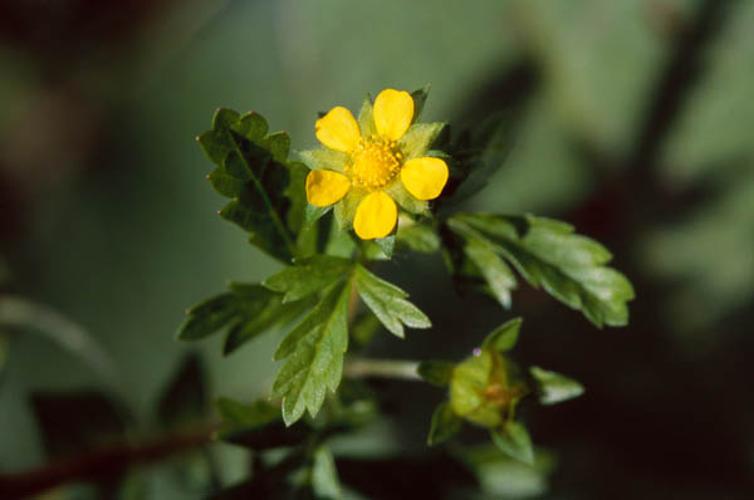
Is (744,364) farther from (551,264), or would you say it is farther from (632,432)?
(551,264)

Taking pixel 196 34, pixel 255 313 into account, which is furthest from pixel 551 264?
pixel 196 34

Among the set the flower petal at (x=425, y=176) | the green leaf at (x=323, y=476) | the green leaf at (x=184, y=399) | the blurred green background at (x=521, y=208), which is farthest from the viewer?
the blurred green background at (x=521, y=208)

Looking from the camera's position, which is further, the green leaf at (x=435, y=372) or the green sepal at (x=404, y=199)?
the green leaf at (x=435, y=372)

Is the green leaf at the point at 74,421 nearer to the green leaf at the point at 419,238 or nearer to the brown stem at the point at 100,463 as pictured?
the brown stem at the point at 100,463

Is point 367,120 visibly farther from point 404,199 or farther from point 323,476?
point 323,476

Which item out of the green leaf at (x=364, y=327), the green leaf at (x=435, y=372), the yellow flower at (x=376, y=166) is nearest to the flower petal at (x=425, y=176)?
the yellow flower at (x=376, y=166)

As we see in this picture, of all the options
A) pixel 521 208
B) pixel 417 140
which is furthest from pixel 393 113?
pixel 521 208

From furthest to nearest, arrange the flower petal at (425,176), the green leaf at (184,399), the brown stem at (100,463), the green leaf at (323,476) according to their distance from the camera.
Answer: the green leaf at (184,399) → the brown stem at (100,463) → the green leaf at (323,476) → the flower petal at (425,176)

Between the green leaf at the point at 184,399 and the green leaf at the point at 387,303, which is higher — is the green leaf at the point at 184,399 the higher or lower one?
the lower one
